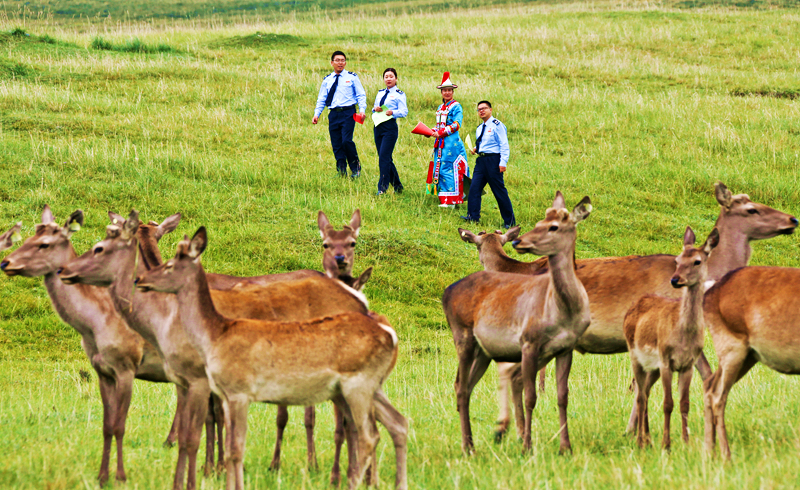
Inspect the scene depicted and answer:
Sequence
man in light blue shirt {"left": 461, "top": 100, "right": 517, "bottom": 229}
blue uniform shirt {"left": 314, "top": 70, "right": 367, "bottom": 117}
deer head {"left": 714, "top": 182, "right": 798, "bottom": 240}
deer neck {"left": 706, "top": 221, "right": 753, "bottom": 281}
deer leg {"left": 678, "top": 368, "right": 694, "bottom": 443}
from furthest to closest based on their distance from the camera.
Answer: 1. blue uniform shirt {"left": 314, "top": 70, "right": 367, "bottom": 117}
2. man in light blue shirt {"left": 461, "top": 100, "right": 517, "bottom": 229}
3. deer neck {"left": 706, "top": 221, "right": 753, "bottom": 281}
4. deer head {"left": 714, "top": 182, "right": 798, "bottom": 240}
5. deer leg {"left": 678, "top": 368, "right": 694, "bottom": 443}

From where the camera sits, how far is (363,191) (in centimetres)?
1755

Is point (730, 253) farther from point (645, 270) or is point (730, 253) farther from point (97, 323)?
point (97, 323)

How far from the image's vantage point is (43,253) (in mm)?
6848

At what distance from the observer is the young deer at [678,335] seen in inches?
262

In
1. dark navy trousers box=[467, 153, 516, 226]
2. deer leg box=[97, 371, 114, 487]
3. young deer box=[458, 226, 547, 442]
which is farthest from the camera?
dark navy trousers box=[467, 153, 516, 226]

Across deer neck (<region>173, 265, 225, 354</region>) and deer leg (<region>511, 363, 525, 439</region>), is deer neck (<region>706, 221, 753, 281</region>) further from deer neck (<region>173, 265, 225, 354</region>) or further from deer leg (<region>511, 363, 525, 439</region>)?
deer neck (<region>173, 265, 225, 354</region>)

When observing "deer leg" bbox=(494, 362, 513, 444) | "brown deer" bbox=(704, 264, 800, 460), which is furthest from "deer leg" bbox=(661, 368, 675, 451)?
"deer leg" bbox=(494, 362, 513, 444)

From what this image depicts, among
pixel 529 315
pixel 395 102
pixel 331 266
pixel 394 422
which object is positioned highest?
pixel 395 102

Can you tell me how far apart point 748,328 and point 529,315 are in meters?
1.79

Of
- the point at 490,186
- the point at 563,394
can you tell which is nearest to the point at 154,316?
the point at 563,394

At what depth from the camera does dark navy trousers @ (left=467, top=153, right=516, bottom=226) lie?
53.7 feet

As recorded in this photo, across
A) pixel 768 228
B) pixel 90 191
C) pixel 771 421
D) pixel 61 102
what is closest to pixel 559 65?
pixel 61 102

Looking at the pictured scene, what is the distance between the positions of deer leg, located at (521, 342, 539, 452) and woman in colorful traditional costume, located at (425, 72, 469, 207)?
10129 millimetres

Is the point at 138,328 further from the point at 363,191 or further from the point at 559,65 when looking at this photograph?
the point at 559,65
